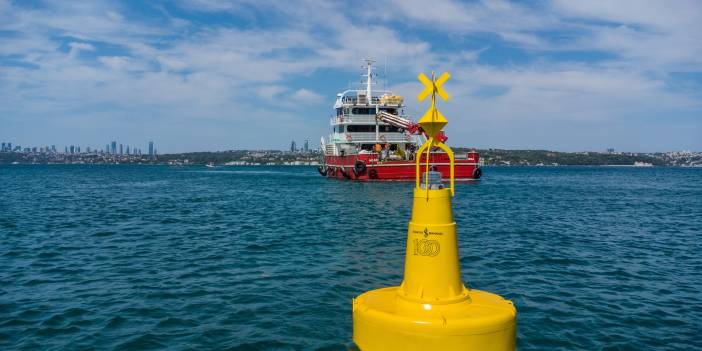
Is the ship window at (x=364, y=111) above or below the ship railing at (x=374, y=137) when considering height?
above

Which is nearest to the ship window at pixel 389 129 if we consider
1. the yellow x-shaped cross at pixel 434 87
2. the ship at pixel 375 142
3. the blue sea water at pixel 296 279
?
the ship at pixel 375 142

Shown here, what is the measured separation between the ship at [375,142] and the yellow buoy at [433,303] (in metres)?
44.8

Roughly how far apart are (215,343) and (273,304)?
2027 millimetres

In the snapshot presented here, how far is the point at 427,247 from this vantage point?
4.64 meters

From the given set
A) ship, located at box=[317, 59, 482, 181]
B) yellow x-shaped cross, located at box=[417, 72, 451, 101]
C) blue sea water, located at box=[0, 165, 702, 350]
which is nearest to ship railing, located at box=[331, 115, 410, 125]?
ship, located at box=[317, 59, 482, 181]

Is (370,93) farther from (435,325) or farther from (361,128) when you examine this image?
(435,325)

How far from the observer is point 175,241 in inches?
674

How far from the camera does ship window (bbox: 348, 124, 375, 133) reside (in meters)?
58.3

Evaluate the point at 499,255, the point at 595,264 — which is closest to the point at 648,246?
the point at 595,264

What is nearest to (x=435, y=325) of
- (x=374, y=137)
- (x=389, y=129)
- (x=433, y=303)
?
(x=433, y=303)

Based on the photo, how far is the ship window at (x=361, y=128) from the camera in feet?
191

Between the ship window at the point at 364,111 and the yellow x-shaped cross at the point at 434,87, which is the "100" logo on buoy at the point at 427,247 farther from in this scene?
the ship window at the point at 364,111

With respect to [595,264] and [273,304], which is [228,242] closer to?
[273,304]

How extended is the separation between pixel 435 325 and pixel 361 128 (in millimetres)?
54932
